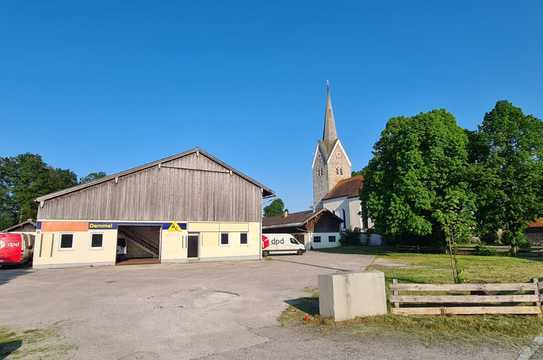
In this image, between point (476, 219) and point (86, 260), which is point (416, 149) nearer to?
point (476, 219)

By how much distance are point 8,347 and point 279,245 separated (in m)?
25.5

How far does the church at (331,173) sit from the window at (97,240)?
4217 centimetres

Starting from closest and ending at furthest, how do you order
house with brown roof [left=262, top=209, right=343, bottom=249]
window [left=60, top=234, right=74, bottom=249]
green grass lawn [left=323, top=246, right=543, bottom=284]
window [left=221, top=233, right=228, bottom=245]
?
1. green grass lawn [left=323, top=246, right=543, bottom=284]
2. window [left=60, top=234, right=74, bottom=249]
3. window [left=221, top=233, right=228, bottom=245]
4. house with brown roof [left=262, top=209, right=343, bottom=249]

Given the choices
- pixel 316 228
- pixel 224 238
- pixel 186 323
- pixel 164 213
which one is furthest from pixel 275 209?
pixel 186 323

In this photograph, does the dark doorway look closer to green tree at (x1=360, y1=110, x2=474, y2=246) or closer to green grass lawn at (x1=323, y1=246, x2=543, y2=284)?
green grass lawn at (x1=323, y1=246, x2=543, y2=284)

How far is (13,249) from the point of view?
20562 mm

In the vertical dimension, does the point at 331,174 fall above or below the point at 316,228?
above

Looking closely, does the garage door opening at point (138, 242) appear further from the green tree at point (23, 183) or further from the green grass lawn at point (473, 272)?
the green tree at point (23, 183)

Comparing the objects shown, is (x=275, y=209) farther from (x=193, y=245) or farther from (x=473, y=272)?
(x=473, y=272)

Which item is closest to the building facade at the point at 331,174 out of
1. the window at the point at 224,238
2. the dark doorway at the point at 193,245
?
the window at the point at 224,238

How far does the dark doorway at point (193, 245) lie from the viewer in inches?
965

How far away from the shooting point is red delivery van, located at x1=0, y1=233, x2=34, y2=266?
20344mm

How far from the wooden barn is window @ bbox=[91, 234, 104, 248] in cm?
6

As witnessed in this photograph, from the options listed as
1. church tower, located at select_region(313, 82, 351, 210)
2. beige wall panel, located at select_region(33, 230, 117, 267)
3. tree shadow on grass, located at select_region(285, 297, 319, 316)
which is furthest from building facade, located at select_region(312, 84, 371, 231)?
tree shadow on grass, located at select_region(285, 297, 319, 316)
